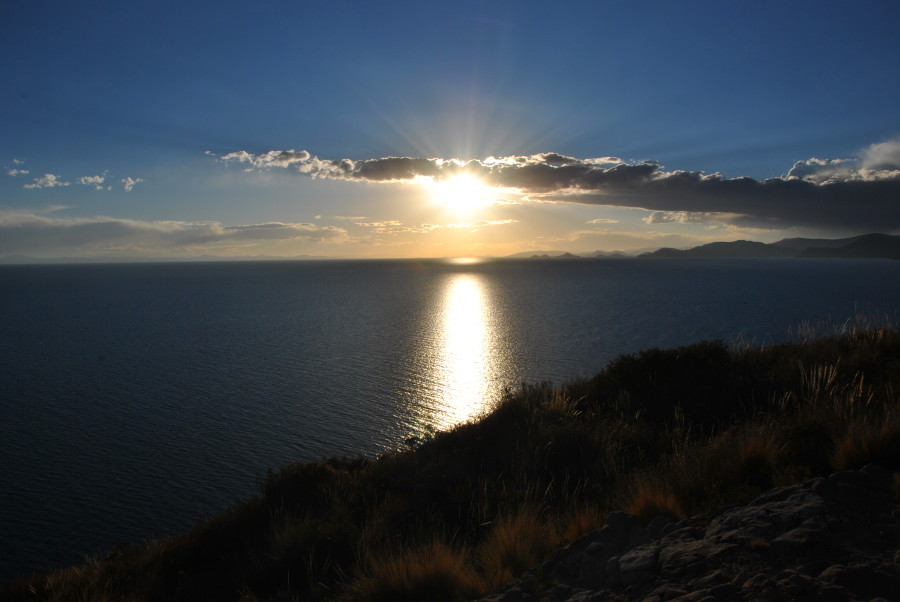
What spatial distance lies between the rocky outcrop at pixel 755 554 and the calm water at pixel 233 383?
509 inches

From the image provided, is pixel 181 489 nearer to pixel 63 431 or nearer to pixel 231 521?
pixel 63 431

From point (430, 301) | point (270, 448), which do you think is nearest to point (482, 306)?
point (430, 301)

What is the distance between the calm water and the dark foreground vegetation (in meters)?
6.67

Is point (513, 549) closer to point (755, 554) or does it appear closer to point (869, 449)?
point (755, 554)

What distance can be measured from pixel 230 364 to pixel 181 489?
64.3 feet

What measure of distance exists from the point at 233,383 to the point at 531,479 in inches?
1148

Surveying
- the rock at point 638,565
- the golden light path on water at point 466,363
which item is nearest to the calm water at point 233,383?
the golden light path on water at point 466,363

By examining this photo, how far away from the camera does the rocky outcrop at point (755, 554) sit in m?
3.68

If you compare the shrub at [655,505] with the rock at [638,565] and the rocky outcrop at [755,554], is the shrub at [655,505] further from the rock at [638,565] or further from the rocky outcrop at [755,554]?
the rock at [638,565]

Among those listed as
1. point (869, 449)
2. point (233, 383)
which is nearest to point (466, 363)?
point (233, 383)

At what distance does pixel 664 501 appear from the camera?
530 cm

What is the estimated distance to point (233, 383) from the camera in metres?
33.6

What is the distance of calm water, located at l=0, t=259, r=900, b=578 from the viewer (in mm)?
19391

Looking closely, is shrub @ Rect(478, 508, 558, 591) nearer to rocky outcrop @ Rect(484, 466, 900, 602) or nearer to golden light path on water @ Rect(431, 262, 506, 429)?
rocky outcrop @ Rect(484, 466, 900, 602)
